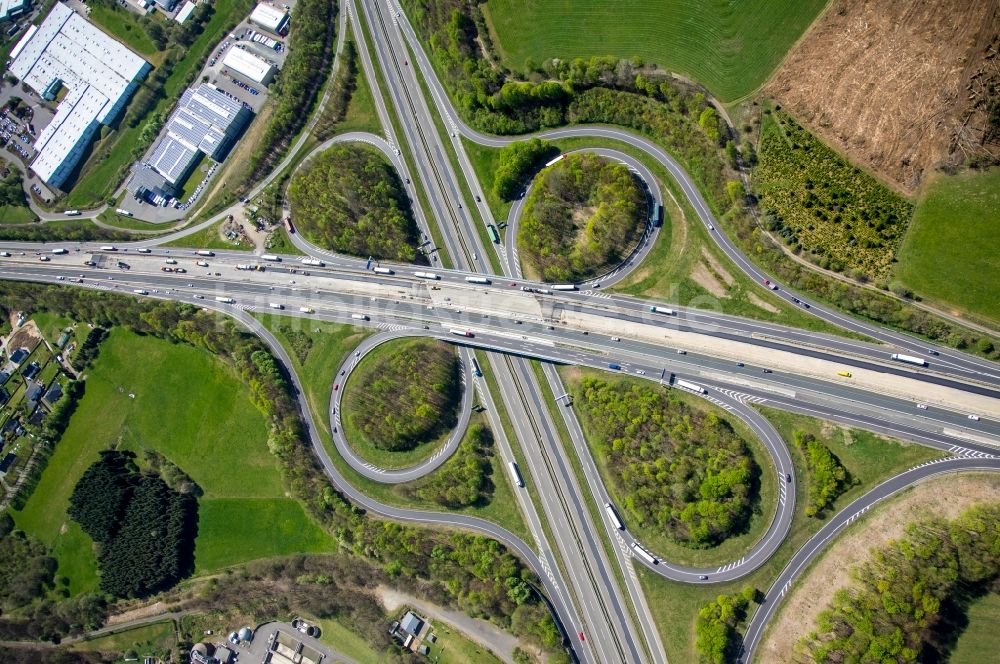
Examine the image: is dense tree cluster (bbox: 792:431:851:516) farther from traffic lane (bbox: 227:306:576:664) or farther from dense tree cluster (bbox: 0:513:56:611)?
dense tree cluster (bbox: 0:513:56:611)

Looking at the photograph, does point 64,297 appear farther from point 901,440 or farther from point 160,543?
point 901,440

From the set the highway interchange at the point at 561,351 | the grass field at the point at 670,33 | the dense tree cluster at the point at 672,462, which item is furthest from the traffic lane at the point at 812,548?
the grass field at the point at 670,33

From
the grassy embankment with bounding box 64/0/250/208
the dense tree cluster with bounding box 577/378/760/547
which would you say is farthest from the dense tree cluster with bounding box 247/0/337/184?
the dense tree cluster with bounding box 577/378/760/547

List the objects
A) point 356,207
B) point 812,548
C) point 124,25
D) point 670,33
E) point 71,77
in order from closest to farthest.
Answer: point 812,548 < point 670,33 < point 356,207 < point 124,25 < point 71,77

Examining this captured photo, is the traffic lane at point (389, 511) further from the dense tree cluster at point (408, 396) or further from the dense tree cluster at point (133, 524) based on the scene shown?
the dense tree cluster at point (133, 524)

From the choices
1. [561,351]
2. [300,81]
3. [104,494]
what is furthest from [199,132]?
[561,351]

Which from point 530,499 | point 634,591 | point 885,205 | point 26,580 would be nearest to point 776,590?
point 634,591

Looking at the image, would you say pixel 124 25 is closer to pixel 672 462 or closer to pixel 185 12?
pixel 185 12
